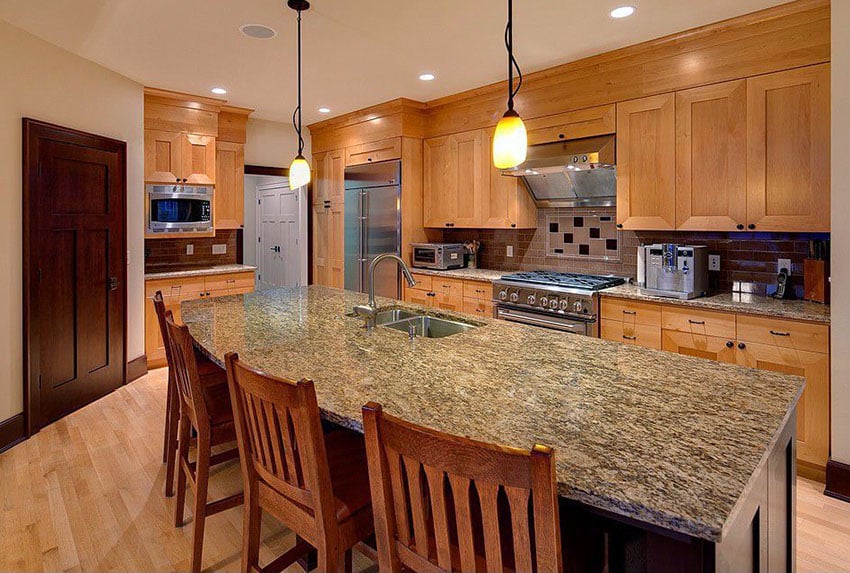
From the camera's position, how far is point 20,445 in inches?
132

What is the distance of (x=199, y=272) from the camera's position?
512 cm

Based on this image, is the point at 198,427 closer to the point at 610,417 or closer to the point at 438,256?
the point at 610,417

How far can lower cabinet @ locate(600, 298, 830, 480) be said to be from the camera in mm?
2797

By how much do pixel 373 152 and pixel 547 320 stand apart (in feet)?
9.00

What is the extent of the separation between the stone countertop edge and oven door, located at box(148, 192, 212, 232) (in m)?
0.41

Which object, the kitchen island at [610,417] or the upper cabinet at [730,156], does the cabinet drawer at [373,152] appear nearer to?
the upper cabinet at [730,156]

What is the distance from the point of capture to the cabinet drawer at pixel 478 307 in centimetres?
450

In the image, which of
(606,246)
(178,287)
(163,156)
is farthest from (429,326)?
(163,156)

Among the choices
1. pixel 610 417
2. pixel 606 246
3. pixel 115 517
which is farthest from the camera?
pixel 606 246

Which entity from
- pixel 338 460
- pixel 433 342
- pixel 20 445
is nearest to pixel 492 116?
pixel 433 342

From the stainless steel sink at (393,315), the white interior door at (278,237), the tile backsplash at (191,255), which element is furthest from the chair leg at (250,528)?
the white interior door at (278,237)

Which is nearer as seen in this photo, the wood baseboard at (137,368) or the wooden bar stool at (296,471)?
the wooden bar stool at (296,471)

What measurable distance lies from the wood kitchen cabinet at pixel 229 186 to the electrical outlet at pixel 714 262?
4516 mm

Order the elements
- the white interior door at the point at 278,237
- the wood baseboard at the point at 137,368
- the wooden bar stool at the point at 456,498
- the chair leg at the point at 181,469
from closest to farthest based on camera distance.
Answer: the wooden bar stool at the point at 456,498, the chair leg at the point at 181,469, the wood baseboard at the point at 137,368, the white interior door at the point at 278,237
